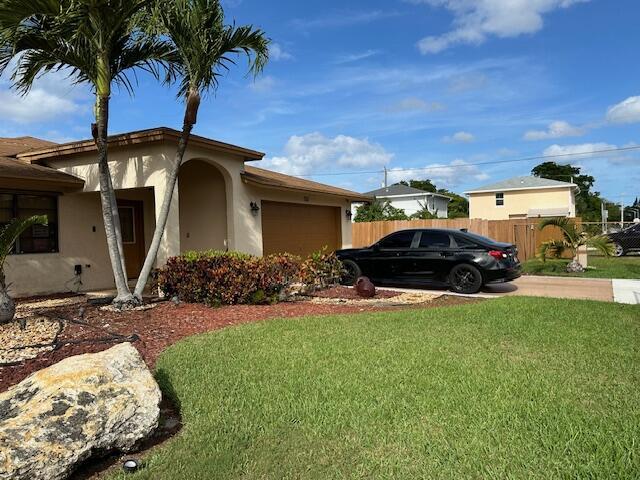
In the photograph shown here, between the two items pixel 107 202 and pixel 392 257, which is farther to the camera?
pixel 392 257

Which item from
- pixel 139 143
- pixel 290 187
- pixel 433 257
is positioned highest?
pixel 139 143

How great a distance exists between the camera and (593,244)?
15766 millimetres

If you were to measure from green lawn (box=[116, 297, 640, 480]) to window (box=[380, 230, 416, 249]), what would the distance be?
5.55 metres

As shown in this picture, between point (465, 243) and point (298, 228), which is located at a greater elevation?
point (298, 228)

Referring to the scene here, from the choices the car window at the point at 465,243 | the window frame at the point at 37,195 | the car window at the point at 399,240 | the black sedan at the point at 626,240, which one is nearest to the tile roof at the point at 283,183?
the car window at the point at 399,240

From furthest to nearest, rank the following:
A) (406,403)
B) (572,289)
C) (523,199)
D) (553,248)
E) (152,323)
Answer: (523,199) < (553,248) < (572,289) < (152,323) < (406,403)

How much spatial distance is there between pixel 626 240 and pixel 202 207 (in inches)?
822

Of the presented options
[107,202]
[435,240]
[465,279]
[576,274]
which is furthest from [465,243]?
[107,202]

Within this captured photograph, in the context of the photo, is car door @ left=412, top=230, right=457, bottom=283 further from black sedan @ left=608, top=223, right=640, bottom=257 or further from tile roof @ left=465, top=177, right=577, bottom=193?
tile roof @ left=465, top=177, right=577, bottom=193

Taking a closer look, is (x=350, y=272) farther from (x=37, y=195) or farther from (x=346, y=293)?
(x=37, y=195)

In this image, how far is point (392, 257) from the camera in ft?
41.7

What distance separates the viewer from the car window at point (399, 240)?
12.7 meters

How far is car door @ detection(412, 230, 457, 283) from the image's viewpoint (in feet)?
39.4

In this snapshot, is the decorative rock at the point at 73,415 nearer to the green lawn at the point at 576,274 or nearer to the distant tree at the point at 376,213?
the green lawn at the point at 576,274
